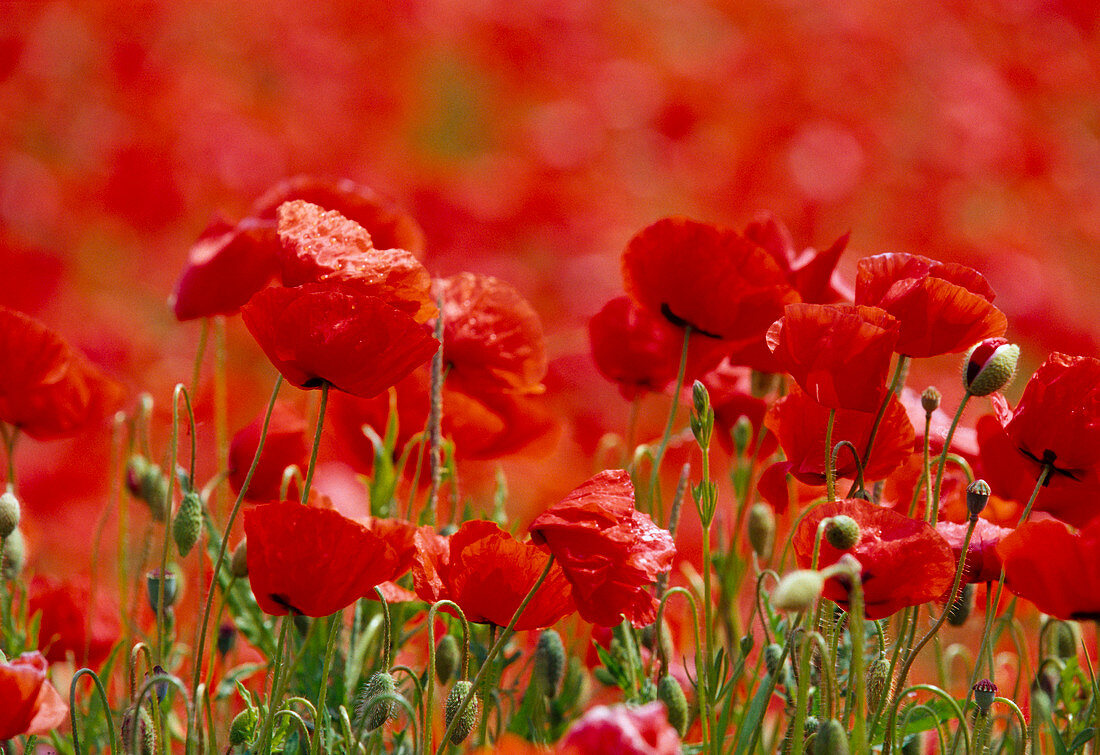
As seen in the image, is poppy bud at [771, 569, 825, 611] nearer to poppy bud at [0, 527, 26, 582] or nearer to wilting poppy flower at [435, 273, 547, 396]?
wilting poppy flower at [435, 273, 547, 396]

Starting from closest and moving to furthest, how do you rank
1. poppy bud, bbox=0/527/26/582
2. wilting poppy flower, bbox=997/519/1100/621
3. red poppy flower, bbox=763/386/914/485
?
wilting poppy flower, bbox=997/519/1100/621
red poppy flower, bbox=763/386/914/485
poppy bud, bbox=0/527/26/582

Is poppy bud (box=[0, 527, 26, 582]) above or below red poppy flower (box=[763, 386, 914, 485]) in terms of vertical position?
below

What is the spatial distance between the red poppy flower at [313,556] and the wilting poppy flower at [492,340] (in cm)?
22

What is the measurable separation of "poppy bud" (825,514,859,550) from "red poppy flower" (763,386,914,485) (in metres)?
0.10

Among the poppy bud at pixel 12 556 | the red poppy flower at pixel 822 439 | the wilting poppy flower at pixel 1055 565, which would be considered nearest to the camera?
the wilting poppy flower at pixel 1055 565

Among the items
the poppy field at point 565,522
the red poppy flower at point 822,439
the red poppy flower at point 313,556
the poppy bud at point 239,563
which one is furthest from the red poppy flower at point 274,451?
the red poppy flower at point 822,439

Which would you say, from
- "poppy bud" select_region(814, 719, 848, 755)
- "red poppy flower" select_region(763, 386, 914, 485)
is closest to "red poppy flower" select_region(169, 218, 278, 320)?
"red poppy flower" select_region(763, 386, 914, 485)

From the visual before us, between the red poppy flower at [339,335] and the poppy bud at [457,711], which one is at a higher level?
the red poppy flower at [339,335]

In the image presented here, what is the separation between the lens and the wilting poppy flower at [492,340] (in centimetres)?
70

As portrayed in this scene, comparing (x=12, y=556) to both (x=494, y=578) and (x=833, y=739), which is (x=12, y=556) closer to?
(x=494, y=578)

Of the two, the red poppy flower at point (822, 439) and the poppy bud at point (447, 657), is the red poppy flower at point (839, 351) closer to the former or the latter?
A: the red poppy flower at point (822, 439)

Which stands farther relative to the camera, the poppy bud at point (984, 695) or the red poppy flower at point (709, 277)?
the red poppy flower at point (709, 277)

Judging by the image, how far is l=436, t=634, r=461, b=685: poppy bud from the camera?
0.63 m

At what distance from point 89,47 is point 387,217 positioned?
2.78 m
